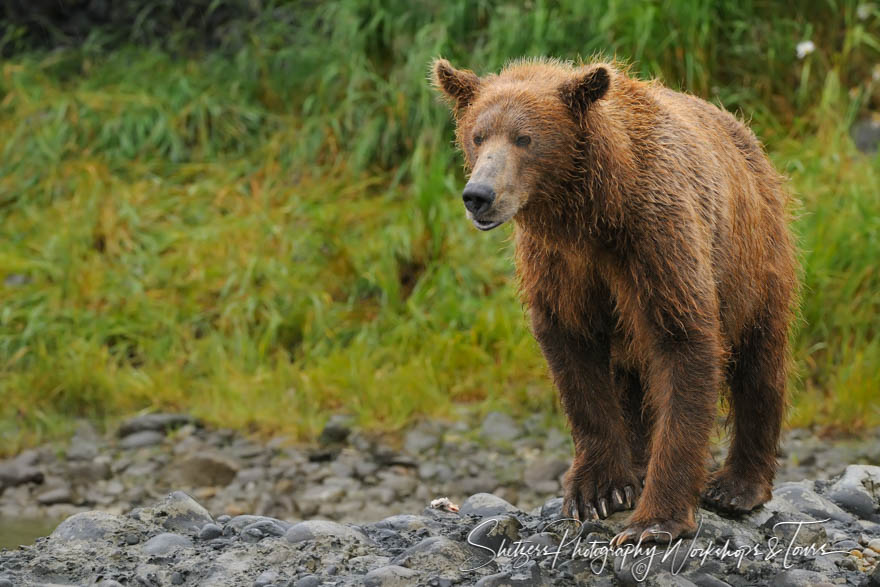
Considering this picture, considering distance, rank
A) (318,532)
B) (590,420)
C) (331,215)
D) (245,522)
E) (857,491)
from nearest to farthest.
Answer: (590,420) < (318,532) < (245,522) < (857,491) < (331,215)

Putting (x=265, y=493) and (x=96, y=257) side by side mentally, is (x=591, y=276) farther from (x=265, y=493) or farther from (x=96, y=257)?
(x=96, y=257)

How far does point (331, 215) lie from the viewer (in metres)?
9.48

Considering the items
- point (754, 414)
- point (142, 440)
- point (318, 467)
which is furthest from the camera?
point (142, 440)

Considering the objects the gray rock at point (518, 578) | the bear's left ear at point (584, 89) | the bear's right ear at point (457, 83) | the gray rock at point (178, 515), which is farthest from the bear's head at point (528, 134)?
the gray rock at point (178, 515)

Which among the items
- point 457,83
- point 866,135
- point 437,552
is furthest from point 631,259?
point 866,135

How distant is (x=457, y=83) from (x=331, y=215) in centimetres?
519

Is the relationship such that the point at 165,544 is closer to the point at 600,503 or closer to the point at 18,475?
the point at 600,503

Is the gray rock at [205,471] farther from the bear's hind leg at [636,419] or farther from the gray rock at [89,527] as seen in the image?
the bear's hind leg at [636,419]

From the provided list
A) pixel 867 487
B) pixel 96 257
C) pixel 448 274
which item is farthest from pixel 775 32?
pixel 96 257

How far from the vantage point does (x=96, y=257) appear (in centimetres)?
937

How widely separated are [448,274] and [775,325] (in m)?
4.20

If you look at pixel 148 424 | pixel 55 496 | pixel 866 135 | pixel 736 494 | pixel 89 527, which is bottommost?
pixel 55 496

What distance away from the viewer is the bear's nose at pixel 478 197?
3833 millimetres

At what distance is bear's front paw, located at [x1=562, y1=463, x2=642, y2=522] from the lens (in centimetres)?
457
